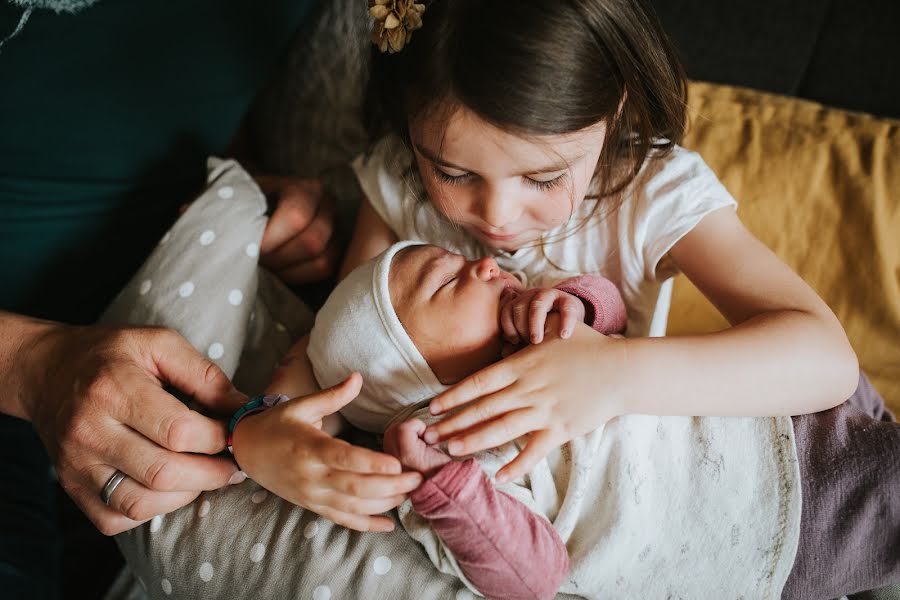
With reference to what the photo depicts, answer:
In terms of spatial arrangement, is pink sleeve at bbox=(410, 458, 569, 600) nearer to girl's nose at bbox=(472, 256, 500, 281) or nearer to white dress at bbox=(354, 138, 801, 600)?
white dress at bbox=(354, 138, 801, 600)

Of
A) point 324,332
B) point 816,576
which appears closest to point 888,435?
point 816,576

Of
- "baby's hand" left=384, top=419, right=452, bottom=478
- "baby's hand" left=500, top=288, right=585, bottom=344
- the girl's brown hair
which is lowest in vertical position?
"baby's hand" left=384, top=419, right=452, bottom=478

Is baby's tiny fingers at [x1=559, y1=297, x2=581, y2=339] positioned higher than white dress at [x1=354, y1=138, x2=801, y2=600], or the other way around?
baby's tiny fingers at [x1=559, y1=297, x2=581, y2=339]

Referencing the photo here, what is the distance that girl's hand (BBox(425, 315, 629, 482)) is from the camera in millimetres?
816

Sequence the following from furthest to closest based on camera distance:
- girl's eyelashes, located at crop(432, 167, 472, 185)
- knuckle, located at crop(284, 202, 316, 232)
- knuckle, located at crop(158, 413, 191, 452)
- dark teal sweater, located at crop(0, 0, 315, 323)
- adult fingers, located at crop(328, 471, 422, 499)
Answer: knuckle, located at crop(284, 202, 316, 232) < dark teal sweater, located at crop(0, 0, 315, 323) < girl's eyelashes, located at crop(432, 167, 472, 185) < knuckle, located at crop(158, 413, 191, 452) < adult fingers, located at crop(328, 471, 422, 499)

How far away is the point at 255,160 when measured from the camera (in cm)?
165

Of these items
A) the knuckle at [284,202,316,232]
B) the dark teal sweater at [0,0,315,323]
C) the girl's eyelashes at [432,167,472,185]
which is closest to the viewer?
the girl's eyelashes at [432,167,472,185]

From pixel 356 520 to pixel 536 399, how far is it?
0.90 feet

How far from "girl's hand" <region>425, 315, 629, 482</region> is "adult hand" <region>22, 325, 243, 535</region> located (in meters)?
0.33

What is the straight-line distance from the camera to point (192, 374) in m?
0.94

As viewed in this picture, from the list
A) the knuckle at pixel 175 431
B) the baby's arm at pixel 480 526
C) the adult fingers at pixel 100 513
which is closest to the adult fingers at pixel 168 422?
the knuckle at pixel 175 431

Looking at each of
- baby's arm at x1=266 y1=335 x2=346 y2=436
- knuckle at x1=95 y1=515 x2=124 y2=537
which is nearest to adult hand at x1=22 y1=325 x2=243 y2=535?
knuckle at x1=95 y1=515 x2=124 y2=537

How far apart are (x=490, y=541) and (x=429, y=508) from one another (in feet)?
0.27

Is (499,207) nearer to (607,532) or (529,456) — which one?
(529,456)
